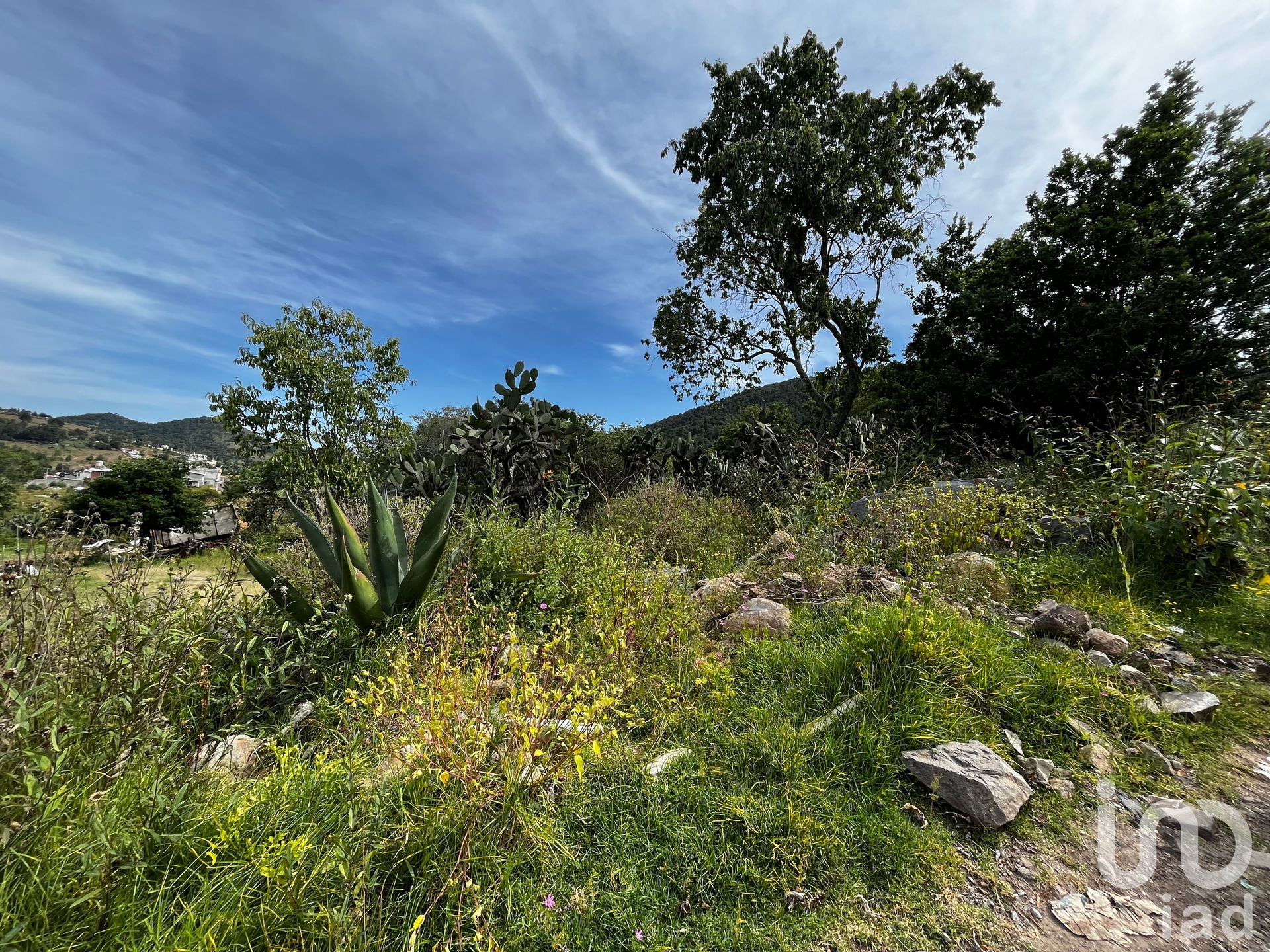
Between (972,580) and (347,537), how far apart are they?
414 centimetres

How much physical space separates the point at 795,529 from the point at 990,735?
2959 millimetres

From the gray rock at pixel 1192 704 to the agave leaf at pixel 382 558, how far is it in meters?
4.12

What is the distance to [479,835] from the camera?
1615mm

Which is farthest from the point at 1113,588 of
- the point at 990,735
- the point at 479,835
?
the point at 479,835

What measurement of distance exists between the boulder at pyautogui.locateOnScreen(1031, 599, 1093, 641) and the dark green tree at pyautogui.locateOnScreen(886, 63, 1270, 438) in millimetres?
3860

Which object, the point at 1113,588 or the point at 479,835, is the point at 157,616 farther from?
the point at 1113,588

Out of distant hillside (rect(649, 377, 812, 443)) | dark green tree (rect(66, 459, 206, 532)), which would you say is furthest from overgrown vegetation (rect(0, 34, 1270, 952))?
distant hillside (rect(649, 377, 812, 443))

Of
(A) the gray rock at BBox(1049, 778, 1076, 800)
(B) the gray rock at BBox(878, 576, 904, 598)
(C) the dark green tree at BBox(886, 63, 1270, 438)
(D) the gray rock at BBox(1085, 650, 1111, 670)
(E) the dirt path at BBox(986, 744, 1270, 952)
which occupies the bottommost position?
(E) the dirt path at BBox(986, 744, 1270, 952)

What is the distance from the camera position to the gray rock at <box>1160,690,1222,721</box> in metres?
2.21

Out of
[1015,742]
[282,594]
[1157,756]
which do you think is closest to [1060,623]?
[1157,756]

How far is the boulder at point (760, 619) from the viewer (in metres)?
3.07

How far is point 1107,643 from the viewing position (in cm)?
257

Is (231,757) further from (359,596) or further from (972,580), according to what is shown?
(972,580)

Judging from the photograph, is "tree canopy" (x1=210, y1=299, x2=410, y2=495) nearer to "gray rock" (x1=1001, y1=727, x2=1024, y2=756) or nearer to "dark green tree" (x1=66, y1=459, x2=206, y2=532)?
"dark green tree" (x1=66, y1=459, x2=206, y2=532)
